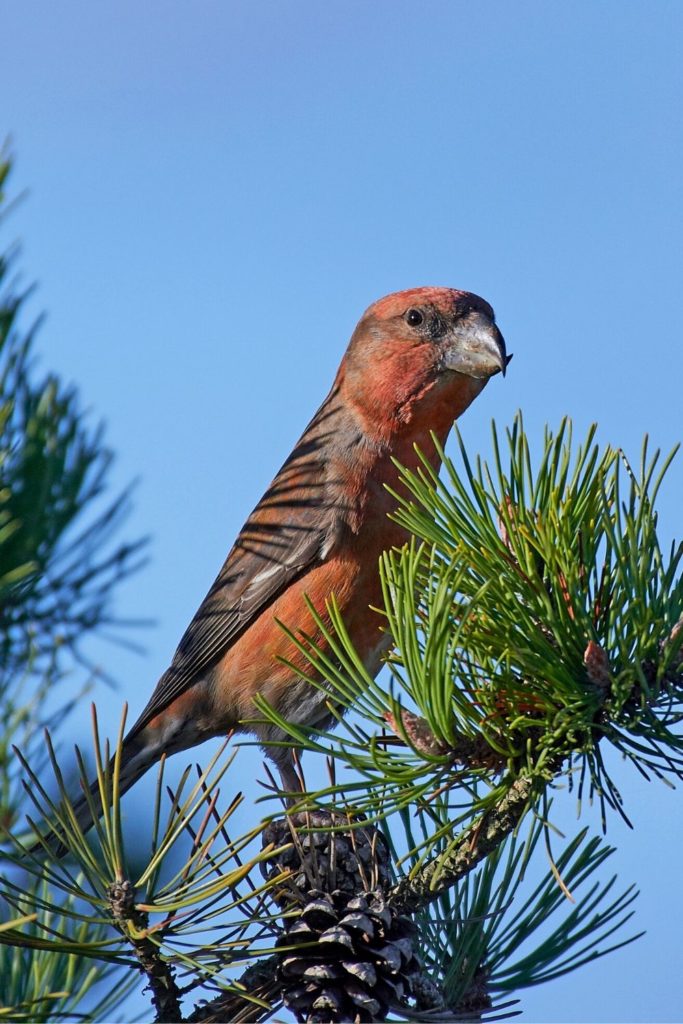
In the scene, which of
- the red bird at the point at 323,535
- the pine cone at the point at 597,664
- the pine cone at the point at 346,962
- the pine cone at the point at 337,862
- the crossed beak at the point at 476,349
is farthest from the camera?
the crossed beak at the point at 476,349

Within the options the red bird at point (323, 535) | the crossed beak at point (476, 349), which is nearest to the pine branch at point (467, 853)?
the red bird at point (323, 535)

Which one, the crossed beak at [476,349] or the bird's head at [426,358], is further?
the bird's head at [426,358]

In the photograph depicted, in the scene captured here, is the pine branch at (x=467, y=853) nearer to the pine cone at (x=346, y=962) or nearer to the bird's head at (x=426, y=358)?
the pine cone at (x=346, y=962)

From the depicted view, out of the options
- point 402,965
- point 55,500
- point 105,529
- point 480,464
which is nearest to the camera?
point 480,464

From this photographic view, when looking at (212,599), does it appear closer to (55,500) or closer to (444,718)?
(55,500)

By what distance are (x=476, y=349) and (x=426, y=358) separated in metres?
0.23

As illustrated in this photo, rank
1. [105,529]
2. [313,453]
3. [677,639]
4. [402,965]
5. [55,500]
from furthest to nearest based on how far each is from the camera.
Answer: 1. [313,453]
2. [105,529]
3. [55,500]
4. [402,965]
5. [677,639]

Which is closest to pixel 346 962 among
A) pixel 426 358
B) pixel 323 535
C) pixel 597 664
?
pixel 597 664

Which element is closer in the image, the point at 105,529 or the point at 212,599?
the point at 105,529

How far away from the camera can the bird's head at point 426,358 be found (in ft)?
12.4

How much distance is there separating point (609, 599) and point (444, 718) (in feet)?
1.03

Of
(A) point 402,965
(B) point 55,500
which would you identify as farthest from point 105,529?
(A) point 402,965

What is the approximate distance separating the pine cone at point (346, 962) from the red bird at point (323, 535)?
1.34 meters

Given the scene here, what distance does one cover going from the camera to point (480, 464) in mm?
1852
